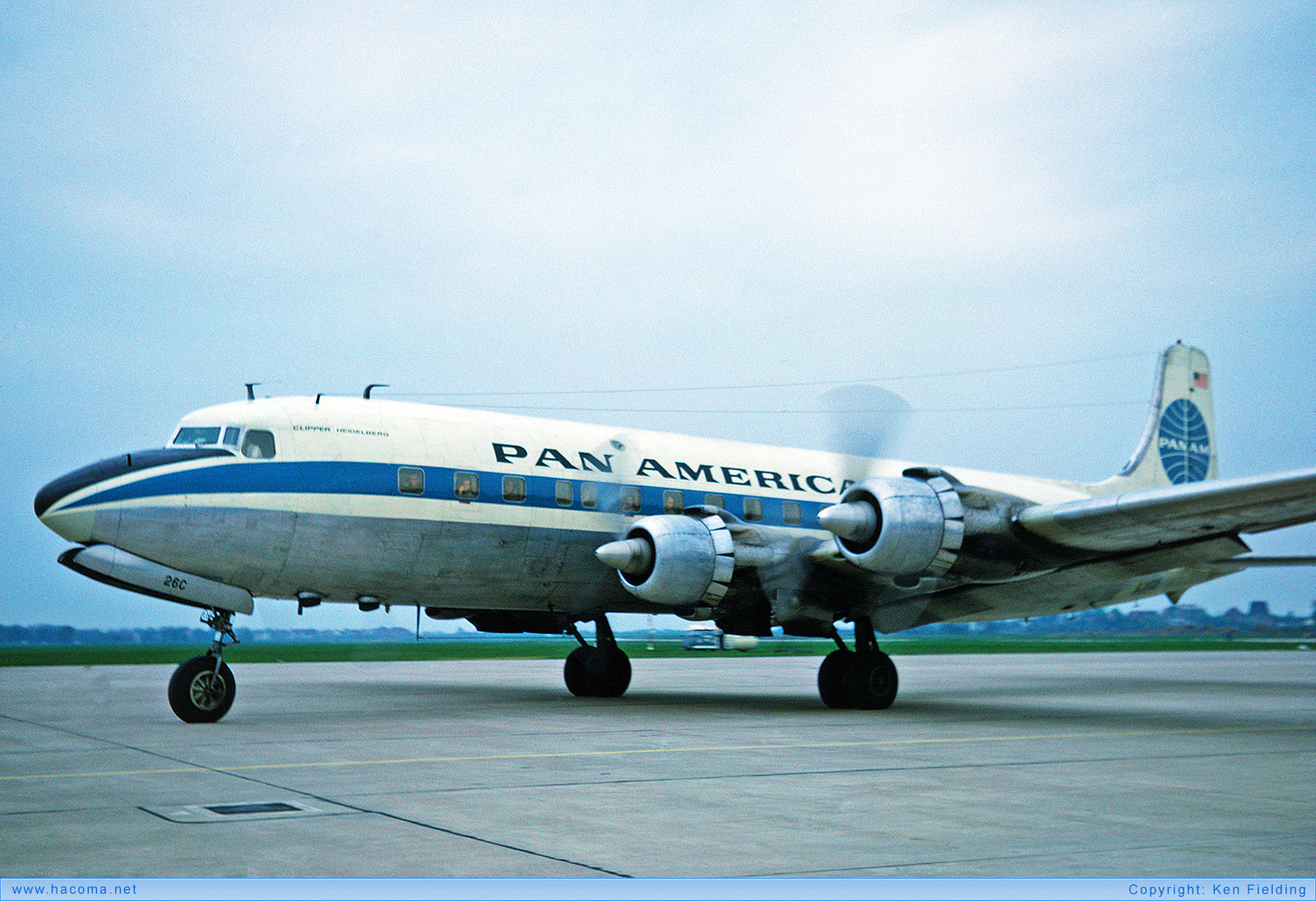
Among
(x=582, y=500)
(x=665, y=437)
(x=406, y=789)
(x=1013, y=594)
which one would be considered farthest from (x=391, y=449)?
(x=1013, y=594)

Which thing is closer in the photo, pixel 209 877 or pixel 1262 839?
pixel 209 877

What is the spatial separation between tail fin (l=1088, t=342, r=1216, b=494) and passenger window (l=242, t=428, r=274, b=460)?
49.5 ft

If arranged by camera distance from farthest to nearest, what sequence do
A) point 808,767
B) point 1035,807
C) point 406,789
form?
point 808,767 → point 406,789 → point 1035,807

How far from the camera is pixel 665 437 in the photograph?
1775 cm

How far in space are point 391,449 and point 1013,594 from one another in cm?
951

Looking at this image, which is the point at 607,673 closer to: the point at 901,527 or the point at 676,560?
the point at 676,560

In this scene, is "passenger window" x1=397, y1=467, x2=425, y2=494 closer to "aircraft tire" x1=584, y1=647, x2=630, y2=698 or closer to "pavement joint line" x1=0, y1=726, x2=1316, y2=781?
"aircraft tire" x1=584, y1=647, x2=630, y2=698

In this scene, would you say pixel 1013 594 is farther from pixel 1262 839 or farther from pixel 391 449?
pixel 1262 839

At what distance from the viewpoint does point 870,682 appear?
16.0m

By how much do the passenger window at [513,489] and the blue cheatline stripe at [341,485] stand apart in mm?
52

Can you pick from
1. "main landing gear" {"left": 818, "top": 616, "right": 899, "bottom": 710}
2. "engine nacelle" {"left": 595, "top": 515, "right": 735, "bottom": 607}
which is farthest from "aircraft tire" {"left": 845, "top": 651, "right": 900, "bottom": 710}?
"engine nacelle" {"left": 595, "top": 515, "right": 735, "bottom": 607}

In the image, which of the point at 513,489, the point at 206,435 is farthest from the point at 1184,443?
the point at 206,435

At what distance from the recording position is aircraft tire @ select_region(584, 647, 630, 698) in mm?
18391

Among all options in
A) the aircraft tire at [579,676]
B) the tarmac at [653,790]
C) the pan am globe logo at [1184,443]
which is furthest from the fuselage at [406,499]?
the pan am globe logo at [1184,443]
